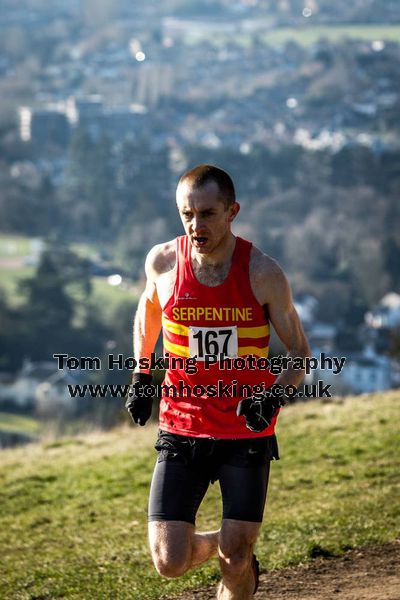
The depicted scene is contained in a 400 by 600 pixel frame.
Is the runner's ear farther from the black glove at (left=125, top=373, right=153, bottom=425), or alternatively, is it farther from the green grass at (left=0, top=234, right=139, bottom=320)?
the green grass at (left=0, top=234, right=139, bottom=320)

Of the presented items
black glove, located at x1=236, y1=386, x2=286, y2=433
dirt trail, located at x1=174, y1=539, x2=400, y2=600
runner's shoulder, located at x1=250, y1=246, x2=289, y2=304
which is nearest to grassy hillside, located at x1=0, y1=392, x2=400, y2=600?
dirt trail, located at x1=174, y1=539, x2=400, y2=600

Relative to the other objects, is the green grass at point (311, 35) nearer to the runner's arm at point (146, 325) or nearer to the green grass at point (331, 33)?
the green grass at point (331, 33)

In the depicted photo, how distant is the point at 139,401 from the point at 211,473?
453 millimetres

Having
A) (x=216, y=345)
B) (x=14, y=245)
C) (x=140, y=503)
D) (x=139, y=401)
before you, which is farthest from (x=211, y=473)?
(x=14, y=245)

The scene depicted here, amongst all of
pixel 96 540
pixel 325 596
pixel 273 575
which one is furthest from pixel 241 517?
pixel 96 540

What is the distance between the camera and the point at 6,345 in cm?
5259

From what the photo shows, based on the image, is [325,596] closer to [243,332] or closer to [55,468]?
[243,332]

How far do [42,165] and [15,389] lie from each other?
32.0 metres

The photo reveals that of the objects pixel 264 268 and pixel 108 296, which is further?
pixel 108 296

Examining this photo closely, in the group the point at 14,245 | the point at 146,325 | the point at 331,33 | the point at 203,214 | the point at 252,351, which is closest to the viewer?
the point at 203,214

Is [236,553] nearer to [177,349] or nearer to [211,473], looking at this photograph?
[211,473]

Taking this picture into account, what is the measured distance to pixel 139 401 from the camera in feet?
17.2

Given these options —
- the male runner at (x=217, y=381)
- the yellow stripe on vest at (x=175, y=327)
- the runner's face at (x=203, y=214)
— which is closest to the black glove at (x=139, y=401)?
the male runner at (x=217, y=381)

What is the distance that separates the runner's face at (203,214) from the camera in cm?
488
